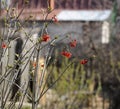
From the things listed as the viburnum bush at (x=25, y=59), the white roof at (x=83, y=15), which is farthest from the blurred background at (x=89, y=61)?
the viburnum bush at (x=25, y=59)

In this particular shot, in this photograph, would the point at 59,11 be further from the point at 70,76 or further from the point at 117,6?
the point at 70,76

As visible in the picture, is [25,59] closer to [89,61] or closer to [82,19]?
[89,61]

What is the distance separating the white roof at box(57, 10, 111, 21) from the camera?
60.1 ft

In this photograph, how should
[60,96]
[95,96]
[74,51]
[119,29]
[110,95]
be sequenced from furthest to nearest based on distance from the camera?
1. [119,29]
2. [74,51]
3. [110,95]
4. [95,96]
5. [60,96]

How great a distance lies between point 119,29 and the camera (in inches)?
649

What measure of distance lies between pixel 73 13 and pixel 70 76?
1028 centimetres

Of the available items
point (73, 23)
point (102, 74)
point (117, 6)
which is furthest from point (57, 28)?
point (102, 74)

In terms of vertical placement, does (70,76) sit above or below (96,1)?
below

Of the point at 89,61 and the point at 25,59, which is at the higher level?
the point at 25,59

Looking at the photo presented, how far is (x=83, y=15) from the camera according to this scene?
64.3 ft

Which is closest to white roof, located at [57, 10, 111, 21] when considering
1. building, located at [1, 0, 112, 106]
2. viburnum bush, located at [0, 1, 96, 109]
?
building, located at [1, 0, 112, 106]

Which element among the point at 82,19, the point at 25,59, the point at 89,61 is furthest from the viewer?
the point at 82,19

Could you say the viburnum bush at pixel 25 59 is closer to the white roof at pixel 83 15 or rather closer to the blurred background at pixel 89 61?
the blurred background at pixel 89 61

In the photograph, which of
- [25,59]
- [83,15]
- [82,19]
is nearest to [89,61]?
[82,19]
